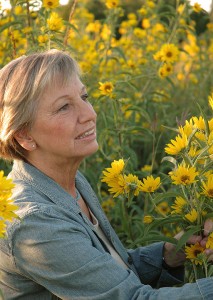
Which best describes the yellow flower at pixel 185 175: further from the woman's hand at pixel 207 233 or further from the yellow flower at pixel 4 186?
the yellow flower at pixel 4 186

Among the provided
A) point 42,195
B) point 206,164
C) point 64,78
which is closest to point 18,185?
point 42,195

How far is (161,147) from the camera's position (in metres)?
4.21

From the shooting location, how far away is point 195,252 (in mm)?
2016

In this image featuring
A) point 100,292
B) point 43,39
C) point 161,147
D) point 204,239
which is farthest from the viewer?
point 161,147

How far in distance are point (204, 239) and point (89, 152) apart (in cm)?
45

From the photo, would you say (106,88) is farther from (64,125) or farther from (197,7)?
(197,7)

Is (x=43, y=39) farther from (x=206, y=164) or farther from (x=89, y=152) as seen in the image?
(x=206, y=164)

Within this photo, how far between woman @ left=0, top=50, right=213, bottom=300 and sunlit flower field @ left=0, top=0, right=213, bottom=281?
13cm

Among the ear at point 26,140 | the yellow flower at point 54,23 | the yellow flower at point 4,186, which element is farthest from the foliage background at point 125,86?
the yellow flower at point 4,186

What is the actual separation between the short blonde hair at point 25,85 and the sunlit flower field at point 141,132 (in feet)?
1.06

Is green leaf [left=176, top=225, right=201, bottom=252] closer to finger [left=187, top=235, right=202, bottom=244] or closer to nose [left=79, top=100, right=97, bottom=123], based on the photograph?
finger [left=187, top=235, right=202, bottom=244]

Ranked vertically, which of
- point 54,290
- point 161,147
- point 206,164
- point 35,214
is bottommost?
point 161,147

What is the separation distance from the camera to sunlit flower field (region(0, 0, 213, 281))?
6.37 feet

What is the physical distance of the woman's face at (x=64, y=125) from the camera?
6.77 ft
